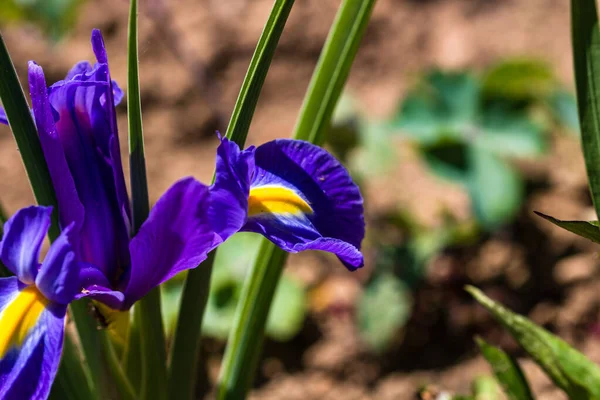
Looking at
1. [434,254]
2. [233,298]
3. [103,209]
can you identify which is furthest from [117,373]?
[434,254]

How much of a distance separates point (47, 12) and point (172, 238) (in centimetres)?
114

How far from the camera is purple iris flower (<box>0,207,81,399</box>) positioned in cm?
49

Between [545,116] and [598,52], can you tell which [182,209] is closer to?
[598,52]

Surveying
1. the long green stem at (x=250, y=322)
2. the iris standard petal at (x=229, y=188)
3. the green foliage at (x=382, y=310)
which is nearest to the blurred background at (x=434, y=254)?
the green foliage at (x=382, y=310)

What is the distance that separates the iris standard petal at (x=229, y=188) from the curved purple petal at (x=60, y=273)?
0.11 metres

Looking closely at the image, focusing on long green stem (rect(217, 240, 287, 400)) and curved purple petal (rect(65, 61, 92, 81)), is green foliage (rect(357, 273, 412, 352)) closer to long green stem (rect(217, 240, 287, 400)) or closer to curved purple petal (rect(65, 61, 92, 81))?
long green stem (rect(217, 240, 287, 400))

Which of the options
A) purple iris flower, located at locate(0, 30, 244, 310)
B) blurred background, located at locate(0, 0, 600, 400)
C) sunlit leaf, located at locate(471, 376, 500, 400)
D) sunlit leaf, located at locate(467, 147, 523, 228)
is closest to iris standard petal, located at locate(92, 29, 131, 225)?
purple iris flower, located at locate(0, 30, 244, 310)

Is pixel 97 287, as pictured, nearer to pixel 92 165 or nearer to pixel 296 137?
pixel 92 165

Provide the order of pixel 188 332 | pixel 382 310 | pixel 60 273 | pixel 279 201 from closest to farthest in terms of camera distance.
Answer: pixel 60 273 < pixel 279 201 < pixel 188 332 < pixel 382 310

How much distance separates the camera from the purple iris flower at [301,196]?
0.59 metres

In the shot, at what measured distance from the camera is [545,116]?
171 centimetres

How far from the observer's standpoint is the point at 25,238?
494 mm

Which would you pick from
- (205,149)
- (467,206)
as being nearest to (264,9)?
(205,149)

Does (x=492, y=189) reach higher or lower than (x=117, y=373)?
lower
